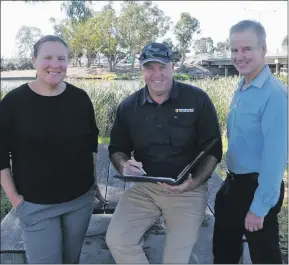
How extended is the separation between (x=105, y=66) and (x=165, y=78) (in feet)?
25.3

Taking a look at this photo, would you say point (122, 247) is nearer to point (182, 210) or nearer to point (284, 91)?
point (182, 210)

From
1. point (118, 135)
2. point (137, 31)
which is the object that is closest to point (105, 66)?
point (137, 31)

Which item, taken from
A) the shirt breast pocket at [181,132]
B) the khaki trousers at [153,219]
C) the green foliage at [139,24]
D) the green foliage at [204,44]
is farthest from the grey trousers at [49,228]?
the green foliage at [204,44]

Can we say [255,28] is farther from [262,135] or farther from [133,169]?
[133,169]

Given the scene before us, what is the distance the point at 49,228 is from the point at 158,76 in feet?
3.62

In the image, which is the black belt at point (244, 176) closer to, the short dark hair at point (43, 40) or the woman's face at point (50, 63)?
the woman's face at point (50, 63)

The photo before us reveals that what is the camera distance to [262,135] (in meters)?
1.91

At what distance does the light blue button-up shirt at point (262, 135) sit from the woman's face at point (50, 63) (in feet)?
3.39

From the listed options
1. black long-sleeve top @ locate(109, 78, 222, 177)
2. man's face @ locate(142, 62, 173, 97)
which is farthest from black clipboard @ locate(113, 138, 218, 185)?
man's face @ locate(142, 62, 173, 97)

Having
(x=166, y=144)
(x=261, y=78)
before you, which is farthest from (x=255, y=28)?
(x=166, y=144)

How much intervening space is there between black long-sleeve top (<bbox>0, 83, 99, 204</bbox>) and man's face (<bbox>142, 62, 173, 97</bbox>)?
457 mm

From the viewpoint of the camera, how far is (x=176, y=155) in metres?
2.28

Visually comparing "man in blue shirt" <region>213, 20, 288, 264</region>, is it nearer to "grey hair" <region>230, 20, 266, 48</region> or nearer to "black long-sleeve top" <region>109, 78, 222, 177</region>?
"grey hair" <region>230, 20, 266, 48</region>

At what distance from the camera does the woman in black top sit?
83.3 inches
